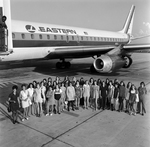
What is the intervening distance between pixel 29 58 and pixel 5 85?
2.67 m

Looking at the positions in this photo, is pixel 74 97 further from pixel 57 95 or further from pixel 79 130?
pixel 79 130

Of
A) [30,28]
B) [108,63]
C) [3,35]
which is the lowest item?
[108,63]

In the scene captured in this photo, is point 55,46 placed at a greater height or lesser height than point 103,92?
greater

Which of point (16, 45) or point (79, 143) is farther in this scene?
point (16, 45)

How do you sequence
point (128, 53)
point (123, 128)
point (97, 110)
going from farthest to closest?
point (128, 53) < point (97, 110) < point (123, 128)

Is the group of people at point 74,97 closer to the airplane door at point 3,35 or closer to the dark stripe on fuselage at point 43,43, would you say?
the airplane door at point 3,35

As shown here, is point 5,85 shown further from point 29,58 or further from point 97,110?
point 97,110

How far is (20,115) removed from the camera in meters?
6.64

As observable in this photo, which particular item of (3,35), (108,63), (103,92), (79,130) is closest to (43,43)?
(108,63)

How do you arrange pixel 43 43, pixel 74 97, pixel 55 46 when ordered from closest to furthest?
pixel 74 97
pixel 43 43
pixel 55 46

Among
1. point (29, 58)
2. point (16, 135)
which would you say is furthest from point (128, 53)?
point (16, 135)

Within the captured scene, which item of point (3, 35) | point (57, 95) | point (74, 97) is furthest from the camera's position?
point (74, 97)

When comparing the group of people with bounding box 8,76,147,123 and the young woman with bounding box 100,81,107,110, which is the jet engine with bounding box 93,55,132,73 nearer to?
the group of people with bounding box 8,76,147,123

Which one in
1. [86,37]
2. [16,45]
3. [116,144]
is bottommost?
[116,144]
